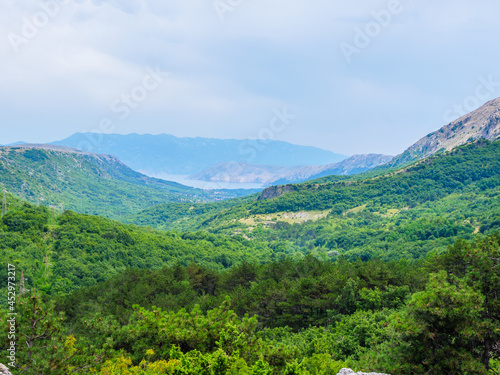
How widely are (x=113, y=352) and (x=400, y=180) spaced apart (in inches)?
6928

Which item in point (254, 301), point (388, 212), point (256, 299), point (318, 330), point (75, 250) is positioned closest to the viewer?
point (318, 330)

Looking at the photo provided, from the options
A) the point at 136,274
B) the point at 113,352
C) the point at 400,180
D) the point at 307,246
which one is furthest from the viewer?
the point at 400,180

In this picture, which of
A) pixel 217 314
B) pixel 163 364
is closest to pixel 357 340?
pixel 217 314

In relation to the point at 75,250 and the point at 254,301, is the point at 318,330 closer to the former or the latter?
the point at 254,301

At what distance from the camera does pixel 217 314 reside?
22.3 meters

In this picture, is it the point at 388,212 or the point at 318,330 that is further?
the point at 388,212

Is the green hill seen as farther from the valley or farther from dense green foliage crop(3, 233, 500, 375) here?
dense green foliage crop(3, 233, 500, 375)

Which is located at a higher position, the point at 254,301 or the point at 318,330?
the point at 254,301

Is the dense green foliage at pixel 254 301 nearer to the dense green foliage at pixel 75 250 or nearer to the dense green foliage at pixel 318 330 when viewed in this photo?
the dense green foliage at pixel 318 330

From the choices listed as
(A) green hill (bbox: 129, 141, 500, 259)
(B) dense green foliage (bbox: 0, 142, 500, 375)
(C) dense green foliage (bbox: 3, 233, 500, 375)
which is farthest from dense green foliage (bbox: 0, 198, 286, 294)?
(A) green hill (bbox: 129, 141, 500, 259)

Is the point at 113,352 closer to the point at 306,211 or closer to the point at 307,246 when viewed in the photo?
the point at 307,246

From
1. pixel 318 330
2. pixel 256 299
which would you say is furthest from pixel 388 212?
pixel 318 330

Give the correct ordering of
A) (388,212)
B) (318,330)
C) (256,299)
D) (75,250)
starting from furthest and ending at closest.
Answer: (388,212) → (75,250) → (256,299) → (318,330)

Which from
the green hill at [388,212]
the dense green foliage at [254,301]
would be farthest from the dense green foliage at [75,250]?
the green hill at [388,212]
